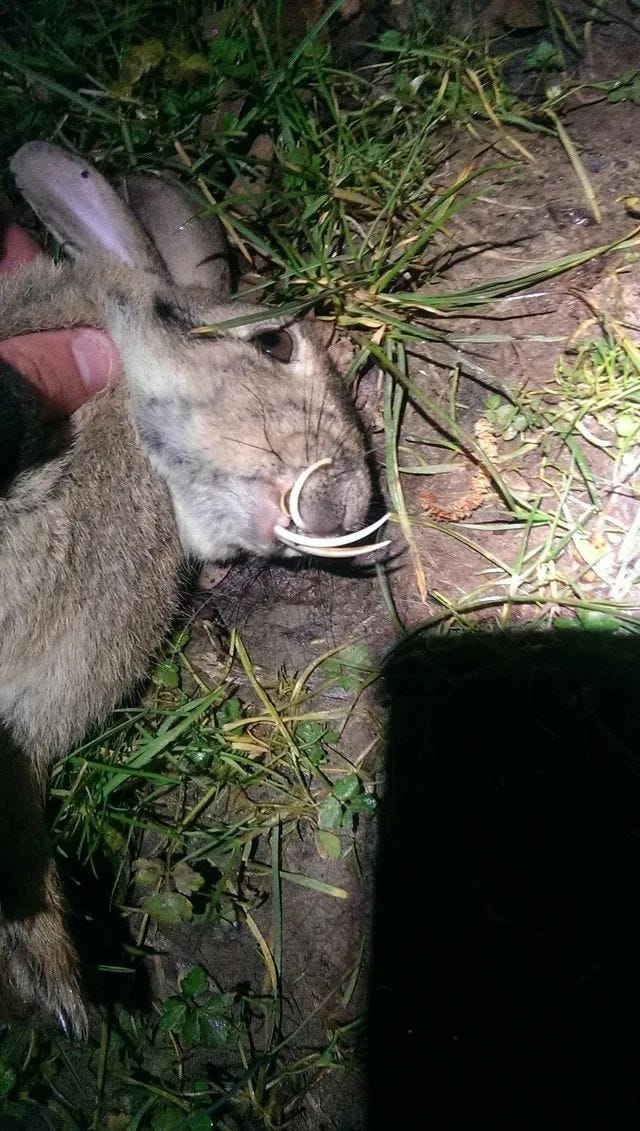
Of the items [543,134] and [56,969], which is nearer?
[56,969]

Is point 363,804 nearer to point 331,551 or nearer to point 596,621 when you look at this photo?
point 331,551

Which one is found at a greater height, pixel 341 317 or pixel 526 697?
pixel 341 317

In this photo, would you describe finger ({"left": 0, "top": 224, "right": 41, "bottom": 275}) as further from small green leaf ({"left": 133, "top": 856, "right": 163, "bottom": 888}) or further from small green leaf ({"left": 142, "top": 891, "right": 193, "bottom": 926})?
small green leaf ({"left": 142, "top": 891, "right": 193, "bottom": 926})

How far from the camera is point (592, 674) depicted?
2908 millimetres

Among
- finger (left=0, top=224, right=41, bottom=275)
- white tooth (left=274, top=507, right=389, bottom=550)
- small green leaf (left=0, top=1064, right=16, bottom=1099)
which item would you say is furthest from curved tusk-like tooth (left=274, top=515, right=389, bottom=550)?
small green leaf (left=0, top=1064, right=16, bottom=1099)

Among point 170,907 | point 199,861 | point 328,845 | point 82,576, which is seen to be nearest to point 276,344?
point 82,576

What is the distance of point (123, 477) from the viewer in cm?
279

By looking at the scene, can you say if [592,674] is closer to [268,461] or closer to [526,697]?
[526,697]

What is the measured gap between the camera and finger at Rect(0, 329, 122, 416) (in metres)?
2.73

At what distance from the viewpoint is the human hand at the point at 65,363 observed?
8.96 ft

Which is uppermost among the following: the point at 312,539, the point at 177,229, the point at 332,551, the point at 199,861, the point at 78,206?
the point at 78,206

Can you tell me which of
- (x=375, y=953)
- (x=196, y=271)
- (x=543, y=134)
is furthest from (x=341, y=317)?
(x=375, y=953)

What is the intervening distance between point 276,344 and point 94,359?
2.02ft

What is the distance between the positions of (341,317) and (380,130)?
30.8 inches
